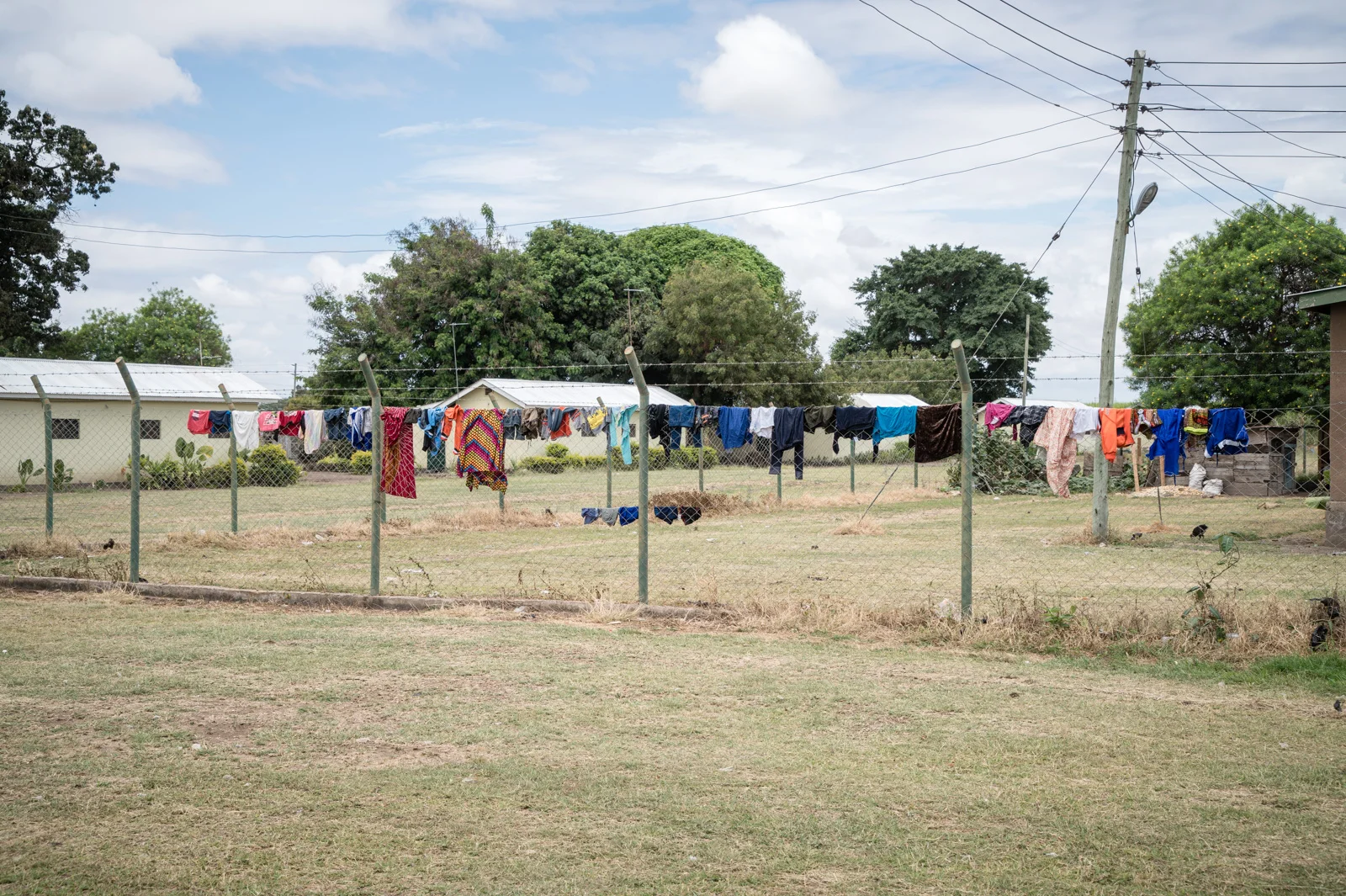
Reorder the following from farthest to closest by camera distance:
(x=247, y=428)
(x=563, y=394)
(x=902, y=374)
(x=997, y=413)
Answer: (x=902, y=374), (x=563, y=394), (x=247, y=428), (x=997, y=413)

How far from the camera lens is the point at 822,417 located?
52.6ft

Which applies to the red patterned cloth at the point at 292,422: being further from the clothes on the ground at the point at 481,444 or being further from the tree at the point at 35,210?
the tree at the point at 35,210

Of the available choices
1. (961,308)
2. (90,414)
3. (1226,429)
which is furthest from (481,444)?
(961,308)

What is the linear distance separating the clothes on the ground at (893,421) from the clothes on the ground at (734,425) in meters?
2.88

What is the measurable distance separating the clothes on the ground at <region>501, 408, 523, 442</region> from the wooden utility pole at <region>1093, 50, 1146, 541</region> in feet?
34.4

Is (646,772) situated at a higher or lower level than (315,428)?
lower

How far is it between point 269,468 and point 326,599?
78.7 feet

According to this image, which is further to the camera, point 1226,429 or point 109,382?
point 109,382

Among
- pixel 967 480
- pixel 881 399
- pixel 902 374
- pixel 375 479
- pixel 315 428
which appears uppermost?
pixel 902 374

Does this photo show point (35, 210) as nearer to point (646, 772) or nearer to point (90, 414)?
point (90, 414)

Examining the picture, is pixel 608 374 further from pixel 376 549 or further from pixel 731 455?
pixel 376 549

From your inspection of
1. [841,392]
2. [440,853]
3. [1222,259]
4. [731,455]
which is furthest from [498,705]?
[841,392]

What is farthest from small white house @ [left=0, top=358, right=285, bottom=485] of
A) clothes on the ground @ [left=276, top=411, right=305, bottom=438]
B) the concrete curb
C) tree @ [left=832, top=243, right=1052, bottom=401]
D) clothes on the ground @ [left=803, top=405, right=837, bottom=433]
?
tree @ [left=832, top=243, right=1052, bottom=401]

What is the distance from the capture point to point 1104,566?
572 inches
